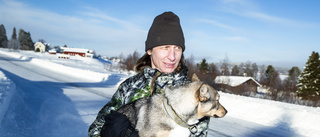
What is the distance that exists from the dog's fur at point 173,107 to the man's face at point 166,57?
311mm

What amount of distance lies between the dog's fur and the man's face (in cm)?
31

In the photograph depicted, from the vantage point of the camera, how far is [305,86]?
3841 cm

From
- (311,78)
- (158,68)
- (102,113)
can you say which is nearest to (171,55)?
(158,68)

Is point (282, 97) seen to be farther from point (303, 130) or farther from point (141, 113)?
point (141, 113)

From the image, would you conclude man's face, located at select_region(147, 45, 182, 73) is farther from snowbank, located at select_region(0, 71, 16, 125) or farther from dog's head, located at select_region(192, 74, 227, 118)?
snowbank, located at select_region(0, 71, 16, 125)

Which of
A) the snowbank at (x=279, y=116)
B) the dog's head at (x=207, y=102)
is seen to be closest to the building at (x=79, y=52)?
the snowbank at (x=279, y=116)

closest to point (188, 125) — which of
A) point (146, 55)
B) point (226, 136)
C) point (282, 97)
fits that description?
point (146, 55)

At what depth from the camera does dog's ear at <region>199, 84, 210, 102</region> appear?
8.82ft

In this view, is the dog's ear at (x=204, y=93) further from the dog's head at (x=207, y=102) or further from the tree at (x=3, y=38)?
the tree at (x=3, y=38)

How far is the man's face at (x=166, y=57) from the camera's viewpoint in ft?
8.87

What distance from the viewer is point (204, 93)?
273cm

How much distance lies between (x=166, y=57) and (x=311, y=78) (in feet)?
150

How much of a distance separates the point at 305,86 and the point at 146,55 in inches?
1766

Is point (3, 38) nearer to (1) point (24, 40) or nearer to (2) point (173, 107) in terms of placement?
(1) point (24, 40)
